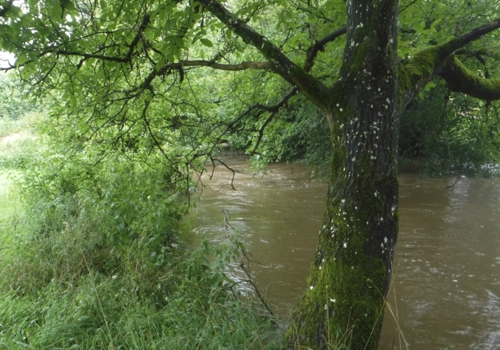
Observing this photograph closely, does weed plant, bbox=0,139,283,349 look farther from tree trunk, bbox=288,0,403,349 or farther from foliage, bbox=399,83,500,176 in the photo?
foliage, bbox=399,83,500,176

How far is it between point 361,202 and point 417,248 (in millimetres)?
5475

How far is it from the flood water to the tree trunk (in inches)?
15.4

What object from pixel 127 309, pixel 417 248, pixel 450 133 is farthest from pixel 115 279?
pixel 450 133

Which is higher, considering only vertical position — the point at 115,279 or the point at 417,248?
the point at 115,279

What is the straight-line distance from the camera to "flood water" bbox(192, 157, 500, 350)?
16.1 ft

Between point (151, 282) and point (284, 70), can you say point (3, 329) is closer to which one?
point (151, 282)

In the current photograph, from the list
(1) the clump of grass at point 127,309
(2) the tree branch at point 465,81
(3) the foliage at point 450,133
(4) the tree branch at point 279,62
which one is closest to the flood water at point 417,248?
(3) the foliage at point 450,133

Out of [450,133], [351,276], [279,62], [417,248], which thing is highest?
[279,62]

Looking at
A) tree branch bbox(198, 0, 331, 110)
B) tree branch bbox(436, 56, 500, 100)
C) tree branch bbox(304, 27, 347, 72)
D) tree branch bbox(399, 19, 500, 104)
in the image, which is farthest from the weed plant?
tree branch bbox(436, 56, 500, 100)

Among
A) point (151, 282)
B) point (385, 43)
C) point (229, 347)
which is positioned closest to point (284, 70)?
point (385, 43)

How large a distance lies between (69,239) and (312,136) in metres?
6.89

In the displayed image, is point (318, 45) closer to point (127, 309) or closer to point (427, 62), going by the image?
point (427, 62)

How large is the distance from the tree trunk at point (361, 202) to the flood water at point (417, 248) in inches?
15.4

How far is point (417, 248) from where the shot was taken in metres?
7.71
